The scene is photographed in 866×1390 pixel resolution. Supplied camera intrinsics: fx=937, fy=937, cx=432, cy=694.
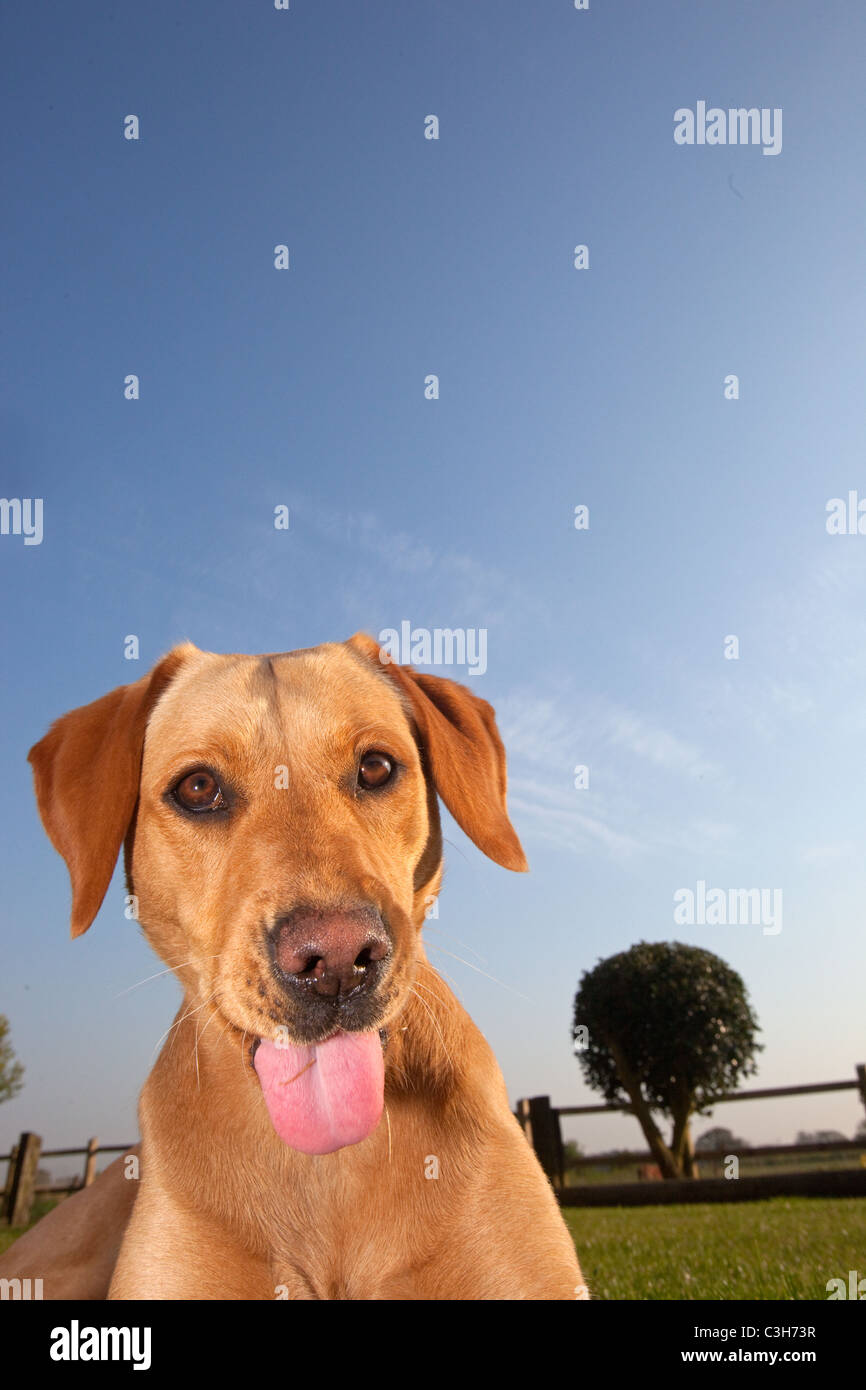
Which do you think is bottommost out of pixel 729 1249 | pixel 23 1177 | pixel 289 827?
pixel 23 1177

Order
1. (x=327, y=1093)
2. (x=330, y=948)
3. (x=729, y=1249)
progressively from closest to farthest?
(x=330, y=948) < (x=327, y=1093) < (x=729, y=1249)

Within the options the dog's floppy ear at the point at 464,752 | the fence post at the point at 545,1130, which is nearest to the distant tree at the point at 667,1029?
the fence post at the point at 545,1130

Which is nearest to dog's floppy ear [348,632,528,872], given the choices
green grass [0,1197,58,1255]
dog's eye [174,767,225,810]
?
dog's eye [174,767,225,810]

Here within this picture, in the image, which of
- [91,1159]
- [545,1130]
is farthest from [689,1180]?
[91,1159]

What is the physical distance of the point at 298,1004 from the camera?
2400mm

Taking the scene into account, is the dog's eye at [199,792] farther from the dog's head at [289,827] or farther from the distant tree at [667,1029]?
the distant tree at [667,1029]

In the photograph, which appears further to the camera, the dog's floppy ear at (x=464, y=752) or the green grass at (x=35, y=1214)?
the green grass at (x=35, y=1214)

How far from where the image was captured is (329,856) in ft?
8.44

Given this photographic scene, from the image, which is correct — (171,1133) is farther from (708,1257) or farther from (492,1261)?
(708,1257)

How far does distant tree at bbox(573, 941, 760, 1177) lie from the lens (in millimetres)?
17422

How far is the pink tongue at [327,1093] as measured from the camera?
2488mm

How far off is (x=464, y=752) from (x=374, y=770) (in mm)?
439

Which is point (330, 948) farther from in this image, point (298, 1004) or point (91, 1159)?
point (91, 1159)
